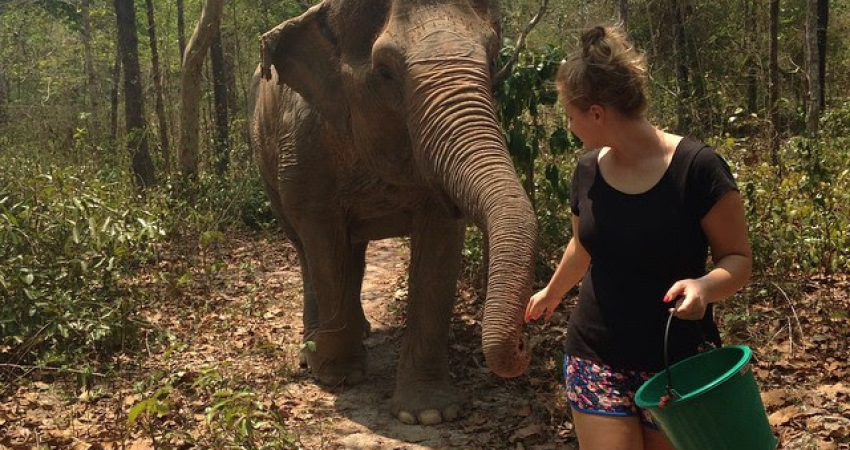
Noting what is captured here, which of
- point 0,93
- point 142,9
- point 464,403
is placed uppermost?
point 142,9

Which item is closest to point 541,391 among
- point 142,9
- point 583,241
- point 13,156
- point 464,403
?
point 464,403

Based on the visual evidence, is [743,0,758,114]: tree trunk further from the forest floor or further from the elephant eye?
the elephant eye

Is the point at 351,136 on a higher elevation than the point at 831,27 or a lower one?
lower

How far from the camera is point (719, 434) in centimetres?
271

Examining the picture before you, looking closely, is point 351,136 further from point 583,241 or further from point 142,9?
point 142,9

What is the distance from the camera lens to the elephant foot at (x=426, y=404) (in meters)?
5.95

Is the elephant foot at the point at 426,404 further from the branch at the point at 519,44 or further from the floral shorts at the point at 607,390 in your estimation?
the floral shorts at the point at 607,390

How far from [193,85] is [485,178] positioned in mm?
8064

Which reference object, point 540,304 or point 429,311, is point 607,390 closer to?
point 540,304

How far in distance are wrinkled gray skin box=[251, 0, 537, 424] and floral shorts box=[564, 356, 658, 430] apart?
44cm

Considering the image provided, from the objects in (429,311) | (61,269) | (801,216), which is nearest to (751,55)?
(801,216)

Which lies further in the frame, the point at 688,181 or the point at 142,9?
the point at 142,9

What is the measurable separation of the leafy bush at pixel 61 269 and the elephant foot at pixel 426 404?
7.11ft

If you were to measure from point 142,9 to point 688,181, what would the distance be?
2294cm
